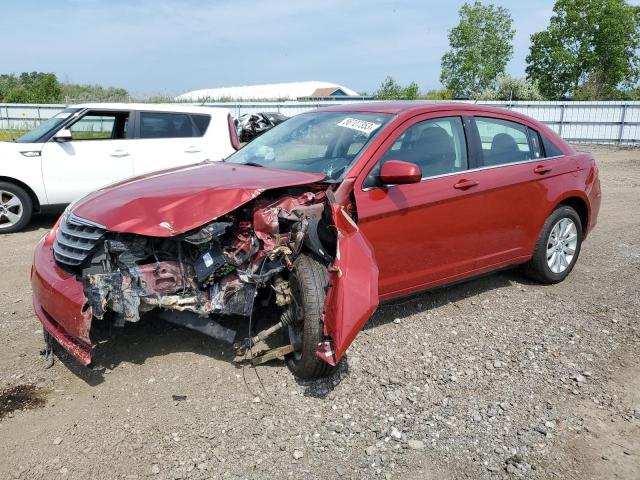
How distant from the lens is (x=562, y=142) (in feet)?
17.3

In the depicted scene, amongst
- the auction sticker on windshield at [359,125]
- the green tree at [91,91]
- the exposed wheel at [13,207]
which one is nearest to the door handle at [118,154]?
the exposed wheel at [13,207]

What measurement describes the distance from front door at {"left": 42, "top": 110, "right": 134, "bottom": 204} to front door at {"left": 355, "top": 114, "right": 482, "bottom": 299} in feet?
16.3

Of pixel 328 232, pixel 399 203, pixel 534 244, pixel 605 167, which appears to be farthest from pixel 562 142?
pixel 605 167

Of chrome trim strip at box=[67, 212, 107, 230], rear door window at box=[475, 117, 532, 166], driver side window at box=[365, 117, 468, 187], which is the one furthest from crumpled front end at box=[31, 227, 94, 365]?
rear door window at box=[475, 117, 532, 166]

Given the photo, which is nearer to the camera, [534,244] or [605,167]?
[534,244]

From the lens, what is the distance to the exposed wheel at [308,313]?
323 centimetres

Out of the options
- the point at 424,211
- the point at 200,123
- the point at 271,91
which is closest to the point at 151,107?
the point at 200,123

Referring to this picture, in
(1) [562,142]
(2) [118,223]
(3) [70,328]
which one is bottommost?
(3) [70,328]

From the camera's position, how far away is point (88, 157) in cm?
751

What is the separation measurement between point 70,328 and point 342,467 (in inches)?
71.9

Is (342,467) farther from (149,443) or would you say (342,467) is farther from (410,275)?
(410,275)

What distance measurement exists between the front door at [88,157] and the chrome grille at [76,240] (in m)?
4.22

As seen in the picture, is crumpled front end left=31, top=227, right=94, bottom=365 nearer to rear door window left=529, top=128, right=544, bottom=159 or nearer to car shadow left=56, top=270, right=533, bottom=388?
car shadow left=56, top=270, right=533, bottom=388

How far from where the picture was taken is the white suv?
7.27m
